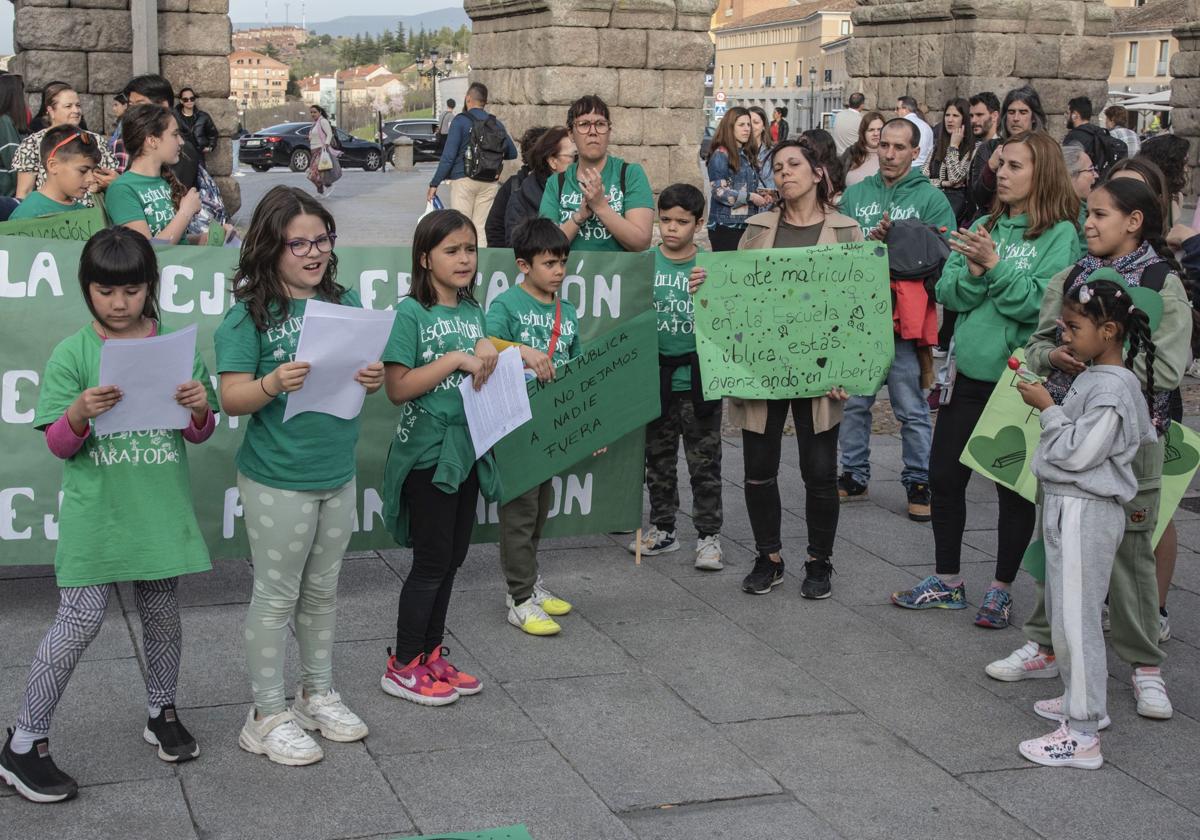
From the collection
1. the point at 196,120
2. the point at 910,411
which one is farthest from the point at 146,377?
the point at 196,120

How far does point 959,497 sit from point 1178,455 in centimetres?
99

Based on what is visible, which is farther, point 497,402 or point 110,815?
point 497,402

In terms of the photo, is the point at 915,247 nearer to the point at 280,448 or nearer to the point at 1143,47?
the point at 280,448

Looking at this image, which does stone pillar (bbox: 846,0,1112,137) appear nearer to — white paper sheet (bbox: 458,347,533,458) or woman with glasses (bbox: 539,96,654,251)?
woman with glasses (bbox: 539,96,654,251)

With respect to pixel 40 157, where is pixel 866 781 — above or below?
below

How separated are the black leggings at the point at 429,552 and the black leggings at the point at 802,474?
158 centimetres

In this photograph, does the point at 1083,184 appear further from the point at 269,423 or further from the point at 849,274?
the point at 269,423

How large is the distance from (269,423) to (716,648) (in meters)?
2.09

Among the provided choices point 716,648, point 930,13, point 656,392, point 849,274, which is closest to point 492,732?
point 716,648

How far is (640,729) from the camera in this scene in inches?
184

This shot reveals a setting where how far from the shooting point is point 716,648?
→ 548cm

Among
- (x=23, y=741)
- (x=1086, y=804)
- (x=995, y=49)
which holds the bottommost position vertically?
(x=1086, y=804)

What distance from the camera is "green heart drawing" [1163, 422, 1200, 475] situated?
5.20m

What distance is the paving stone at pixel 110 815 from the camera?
3.85 metres
